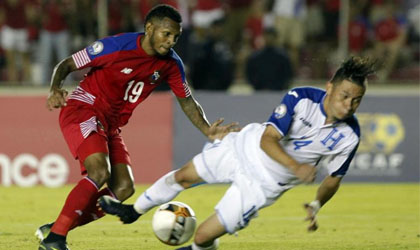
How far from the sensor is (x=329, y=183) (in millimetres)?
7137

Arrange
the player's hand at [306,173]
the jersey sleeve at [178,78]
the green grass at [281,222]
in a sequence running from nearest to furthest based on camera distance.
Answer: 1. the player's hand at [306,173]
2. the jersey sleeve at [178,78]
3. the green grass at [281,222]

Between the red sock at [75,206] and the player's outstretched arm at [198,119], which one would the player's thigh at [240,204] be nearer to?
the player's outstretched arm at [198,119]

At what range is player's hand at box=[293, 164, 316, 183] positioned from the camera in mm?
6305

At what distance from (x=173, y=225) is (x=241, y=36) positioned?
948 cm

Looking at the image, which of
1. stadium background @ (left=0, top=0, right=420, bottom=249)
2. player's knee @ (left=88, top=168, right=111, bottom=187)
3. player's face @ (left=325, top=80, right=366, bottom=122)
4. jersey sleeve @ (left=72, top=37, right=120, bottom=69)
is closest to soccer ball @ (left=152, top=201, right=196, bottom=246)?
player's knee @ (left=88, top=168, right=111, bottom=187)

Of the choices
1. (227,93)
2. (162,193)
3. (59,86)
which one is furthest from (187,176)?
(227,93)

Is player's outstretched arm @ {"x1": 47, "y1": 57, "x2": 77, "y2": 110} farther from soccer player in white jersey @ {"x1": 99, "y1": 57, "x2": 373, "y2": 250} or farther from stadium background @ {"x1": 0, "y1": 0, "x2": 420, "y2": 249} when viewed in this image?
stadium background @ {"x1": 0, "y1": 0, "x2": 420, "y2": 249}

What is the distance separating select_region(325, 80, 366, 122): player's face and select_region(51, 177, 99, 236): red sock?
199 cm

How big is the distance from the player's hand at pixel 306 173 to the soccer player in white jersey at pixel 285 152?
10cm

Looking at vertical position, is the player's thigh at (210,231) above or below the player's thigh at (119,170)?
below

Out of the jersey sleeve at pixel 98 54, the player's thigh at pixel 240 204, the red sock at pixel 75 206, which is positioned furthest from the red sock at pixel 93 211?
the player's thigh at pixel 240 204

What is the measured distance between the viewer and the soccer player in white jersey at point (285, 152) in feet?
21.9

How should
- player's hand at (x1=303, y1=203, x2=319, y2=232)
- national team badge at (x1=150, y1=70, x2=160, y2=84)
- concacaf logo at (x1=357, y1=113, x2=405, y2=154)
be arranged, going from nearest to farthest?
player's hand at (x1=303, y1=203, x2=319, y2=232), national team badge at (x1=150, y1=70, x2=160, y2=84), concacaf logo at (x1=357, y1=113, x2=405, y2=154)

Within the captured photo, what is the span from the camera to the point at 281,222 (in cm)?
1066
